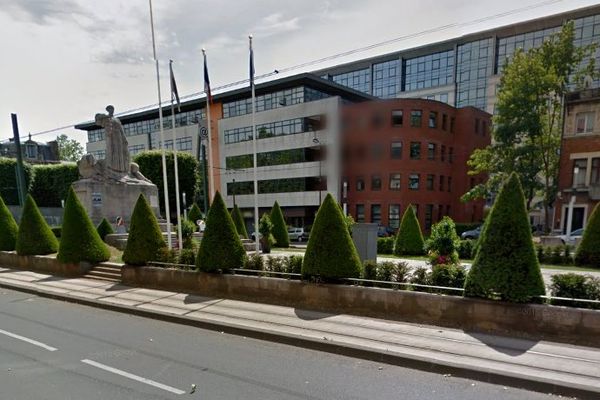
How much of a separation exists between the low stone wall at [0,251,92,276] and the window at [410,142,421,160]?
33502 millimetres

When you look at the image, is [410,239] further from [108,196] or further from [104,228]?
[108,196]

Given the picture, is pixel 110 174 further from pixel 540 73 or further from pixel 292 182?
pixel 540 73

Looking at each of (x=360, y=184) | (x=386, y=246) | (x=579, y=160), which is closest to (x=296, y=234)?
(x=360, y=184)

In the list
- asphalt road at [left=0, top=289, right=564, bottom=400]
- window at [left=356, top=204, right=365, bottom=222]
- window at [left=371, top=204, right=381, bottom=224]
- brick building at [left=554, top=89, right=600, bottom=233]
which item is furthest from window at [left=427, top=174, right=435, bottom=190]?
asphalt road at [left=0, top=289, right=564, bottom=400]

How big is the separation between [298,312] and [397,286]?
7.72 ft

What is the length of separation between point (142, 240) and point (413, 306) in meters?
8.83

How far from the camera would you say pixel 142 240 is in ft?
37.1

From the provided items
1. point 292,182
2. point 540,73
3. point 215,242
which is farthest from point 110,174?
point 540,73

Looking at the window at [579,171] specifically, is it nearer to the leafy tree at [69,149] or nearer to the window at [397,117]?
the window at [397,117]

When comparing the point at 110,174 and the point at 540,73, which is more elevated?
the point at 540,73

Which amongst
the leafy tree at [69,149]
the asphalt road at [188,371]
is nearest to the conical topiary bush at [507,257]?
the asphalt road at [188,371]

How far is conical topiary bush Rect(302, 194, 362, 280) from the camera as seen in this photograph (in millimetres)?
7969

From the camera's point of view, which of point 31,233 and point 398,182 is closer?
point 31,233

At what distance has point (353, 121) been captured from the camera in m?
39.9
